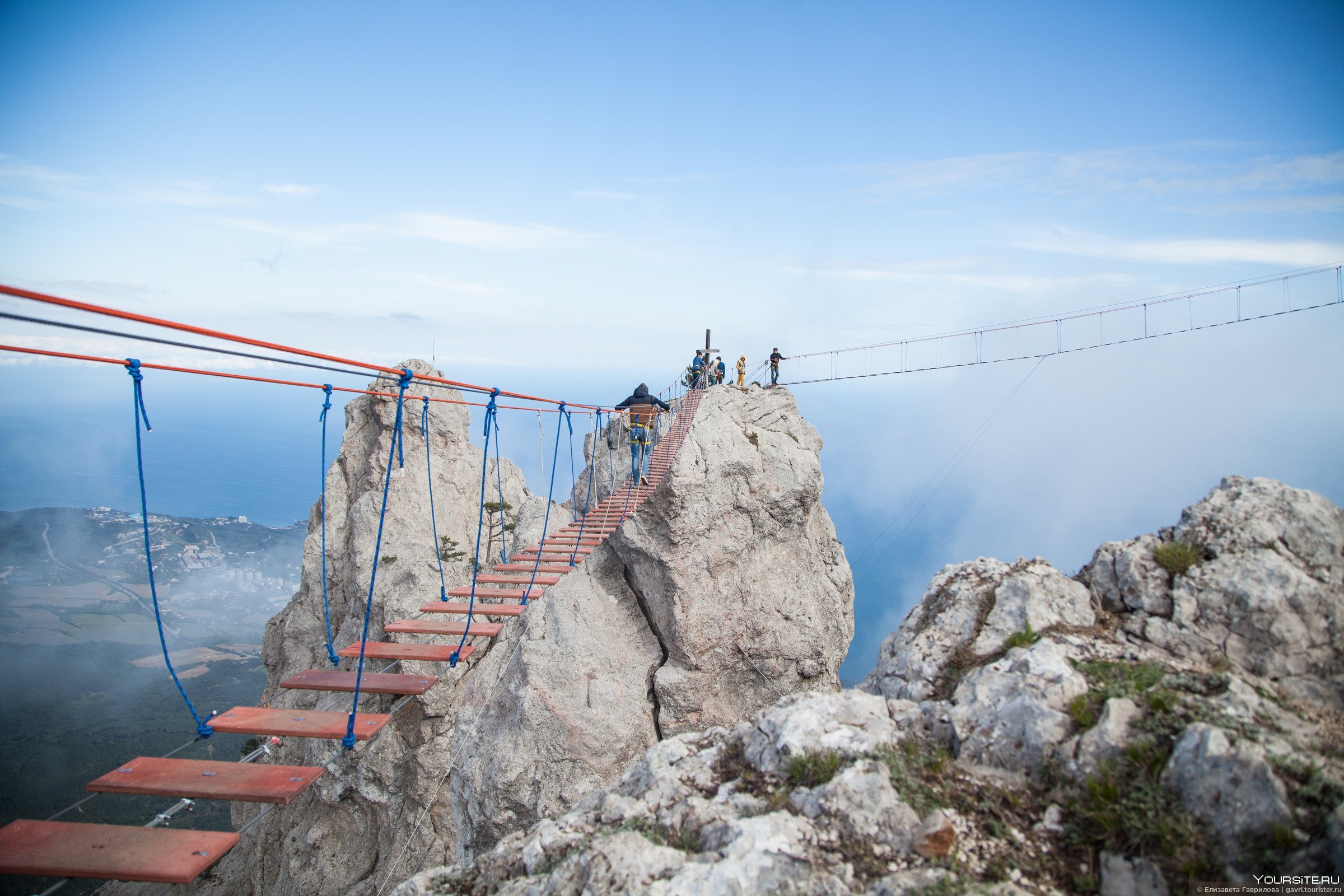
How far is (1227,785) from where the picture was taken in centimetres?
408

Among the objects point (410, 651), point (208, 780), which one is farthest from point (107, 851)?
point (410, 651)

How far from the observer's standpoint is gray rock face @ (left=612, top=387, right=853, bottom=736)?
15.6m

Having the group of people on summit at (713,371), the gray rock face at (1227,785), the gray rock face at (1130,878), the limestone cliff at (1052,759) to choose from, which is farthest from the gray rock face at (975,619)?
the group of people on summit at (713,371)

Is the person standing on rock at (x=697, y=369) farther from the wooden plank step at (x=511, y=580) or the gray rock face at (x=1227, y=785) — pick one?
the gray rock face at (x=1227, y=785)

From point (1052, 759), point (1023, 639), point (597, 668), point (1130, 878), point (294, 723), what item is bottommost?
point (597, 668)

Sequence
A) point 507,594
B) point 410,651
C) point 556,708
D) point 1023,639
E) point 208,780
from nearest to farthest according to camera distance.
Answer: point 1023,639
point 208,780
point 410,651
point 507,594
point 556,708

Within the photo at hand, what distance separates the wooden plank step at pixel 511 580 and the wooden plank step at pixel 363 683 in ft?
7.55

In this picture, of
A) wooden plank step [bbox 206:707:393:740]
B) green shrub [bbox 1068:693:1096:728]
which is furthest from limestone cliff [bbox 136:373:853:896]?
green shrub [bbox 1068:693:1096:728]

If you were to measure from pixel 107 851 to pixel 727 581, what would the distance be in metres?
12.5

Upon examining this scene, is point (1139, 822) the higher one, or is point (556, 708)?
point (1139, 822)

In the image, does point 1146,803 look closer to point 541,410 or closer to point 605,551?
point 541,410

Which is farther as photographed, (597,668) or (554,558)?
(597,668)

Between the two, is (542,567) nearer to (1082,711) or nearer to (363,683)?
(363,683)

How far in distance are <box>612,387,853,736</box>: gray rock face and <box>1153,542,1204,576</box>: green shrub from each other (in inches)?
411
